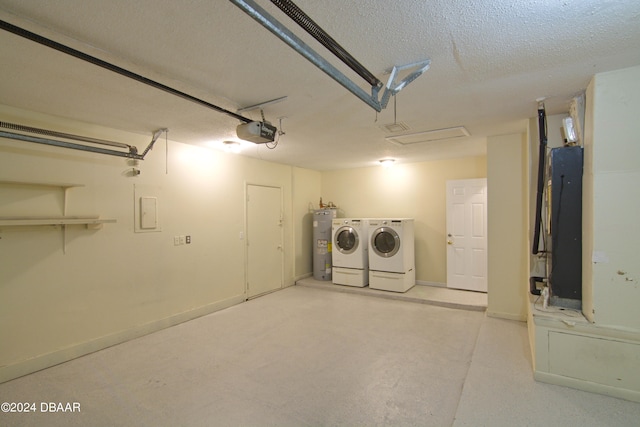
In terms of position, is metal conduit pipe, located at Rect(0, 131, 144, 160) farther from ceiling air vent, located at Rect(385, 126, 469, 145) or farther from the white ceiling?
ceiling air vent, located at Rect(385, 126, 469, 145)

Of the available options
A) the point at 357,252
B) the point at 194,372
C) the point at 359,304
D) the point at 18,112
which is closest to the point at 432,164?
the point at 357,252

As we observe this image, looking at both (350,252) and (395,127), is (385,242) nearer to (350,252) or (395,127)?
(350,252)

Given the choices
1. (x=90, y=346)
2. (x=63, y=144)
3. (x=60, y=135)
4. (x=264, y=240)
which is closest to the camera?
(x=63, y=144)

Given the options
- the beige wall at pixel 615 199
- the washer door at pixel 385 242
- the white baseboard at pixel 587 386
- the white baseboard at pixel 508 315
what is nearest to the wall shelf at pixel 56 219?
the washer door at pixel 385 242

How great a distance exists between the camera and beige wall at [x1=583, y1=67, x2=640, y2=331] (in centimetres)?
220

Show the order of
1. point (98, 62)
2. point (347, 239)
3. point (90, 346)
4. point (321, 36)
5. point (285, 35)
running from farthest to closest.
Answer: point (347, 239), point (90, 346), point (98, 62), point (321, 36), point (285, 35)

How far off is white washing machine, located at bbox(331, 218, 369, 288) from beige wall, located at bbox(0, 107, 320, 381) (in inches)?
71.6

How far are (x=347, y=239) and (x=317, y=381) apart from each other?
3.31 m

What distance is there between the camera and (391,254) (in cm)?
515

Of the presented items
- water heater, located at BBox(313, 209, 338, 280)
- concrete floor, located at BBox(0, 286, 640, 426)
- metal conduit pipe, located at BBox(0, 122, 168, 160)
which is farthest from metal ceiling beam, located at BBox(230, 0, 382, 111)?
water heater, located at BBox(313, 209, 338, 280)

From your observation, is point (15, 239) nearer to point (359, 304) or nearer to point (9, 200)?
point (9, 200)

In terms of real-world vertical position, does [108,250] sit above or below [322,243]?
above

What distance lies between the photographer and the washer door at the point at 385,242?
5.13m

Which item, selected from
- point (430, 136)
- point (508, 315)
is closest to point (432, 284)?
point (508, 315)
